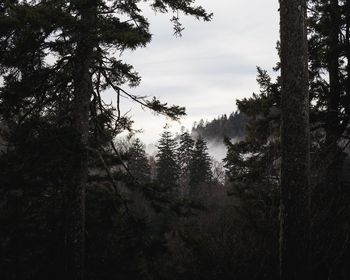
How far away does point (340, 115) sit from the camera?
39.4ft

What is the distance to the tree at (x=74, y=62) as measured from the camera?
23.0 ft

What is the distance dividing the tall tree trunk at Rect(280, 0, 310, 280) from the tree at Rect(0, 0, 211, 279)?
277 cm

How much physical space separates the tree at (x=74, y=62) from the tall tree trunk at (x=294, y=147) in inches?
109

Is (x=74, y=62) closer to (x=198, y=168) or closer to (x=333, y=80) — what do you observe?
(x=333, y=80)

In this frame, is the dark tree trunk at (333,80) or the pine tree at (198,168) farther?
the pine tree at (198,168)

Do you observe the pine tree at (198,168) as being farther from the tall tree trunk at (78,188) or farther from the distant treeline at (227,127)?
the distant treeline at (227,127)

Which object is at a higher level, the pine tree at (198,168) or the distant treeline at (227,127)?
the distant treeline at (227,127)

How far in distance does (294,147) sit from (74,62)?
479cm

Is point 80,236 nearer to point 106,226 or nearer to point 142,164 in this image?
point 106,226

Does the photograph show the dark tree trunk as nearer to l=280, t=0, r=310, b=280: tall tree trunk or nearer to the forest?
the forest

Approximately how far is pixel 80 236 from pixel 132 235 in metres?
1.82

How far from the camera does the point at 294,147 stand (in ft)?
20.0

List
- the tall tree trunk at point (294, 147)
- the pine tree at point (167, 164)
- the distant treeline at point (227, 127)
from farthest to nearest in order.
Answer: the distant treeline at point (227, 127), the pine tree at point (167, 164), the tall tree trunk at point (294, 147)

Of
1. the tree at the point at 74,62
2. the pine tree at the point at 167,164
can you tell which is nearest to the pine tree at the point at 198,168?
the pine tree at the point at 167,164
